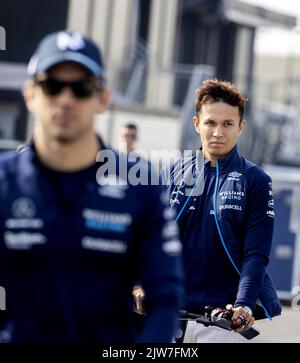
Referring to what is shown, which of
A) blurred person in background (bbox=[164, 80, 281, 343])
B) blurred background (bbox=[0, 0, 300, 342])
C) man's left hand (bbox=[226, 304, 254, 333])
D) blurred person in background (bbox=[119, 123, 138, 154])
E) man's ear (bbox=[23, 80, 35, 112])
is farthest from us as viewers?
blurred background (bbox=[0, 0, 300, 342])

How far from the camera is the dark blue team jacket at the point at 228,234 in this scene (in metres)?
5.31

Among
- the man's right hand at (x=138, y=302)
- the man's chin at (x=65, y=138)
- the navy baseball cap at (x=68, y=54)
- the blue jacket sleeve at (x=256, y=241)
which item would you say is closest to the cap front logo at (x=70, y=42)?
the navy baseball cap at (x=68, y=54)

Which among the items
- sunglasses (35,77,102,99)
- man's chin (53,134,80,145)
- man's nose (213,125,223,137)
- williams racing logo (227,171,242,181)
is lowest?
williams racing logo (227,171,242,181)

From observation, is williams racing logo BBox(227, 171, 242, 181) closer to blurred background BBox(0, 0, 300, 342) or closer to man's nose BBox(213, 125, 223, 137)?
man's nose BBox(213, 125, 223, 137)

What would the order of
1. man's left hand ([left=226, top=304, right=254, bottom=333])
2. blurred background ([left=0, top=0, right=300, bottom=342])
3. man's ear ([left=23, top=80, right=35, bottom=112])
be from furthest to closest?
blurred background ([left=0, top=0, right=300, bottom=342]), man's left hand ([left=226, top=304, right=254, bottom=333]), man's ear ([left=23, top=80, right=35, bottom=112])

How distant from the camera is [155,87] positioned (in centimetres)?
2139

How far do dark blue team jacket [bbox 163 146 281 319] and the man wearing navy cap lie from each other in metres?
1.94

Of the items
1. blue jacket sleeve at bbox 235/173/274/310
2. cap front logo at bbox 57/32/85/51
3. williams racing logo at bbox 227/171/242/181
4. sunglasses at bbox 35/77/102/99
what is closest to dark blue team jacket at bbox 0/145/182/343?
sunglasses at bbox 35/77/102/99

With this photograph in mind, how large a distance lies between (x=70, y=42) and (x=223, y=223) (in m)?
2.30

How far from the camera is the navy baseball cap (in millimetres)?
3230

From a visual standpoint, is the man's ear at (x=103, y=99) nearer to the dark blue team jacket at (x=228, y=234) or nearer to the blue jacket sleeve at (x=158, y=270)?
the blue jacket sleeve at (x=158, y=270)

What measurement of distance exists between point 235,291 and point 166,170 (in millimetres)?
809

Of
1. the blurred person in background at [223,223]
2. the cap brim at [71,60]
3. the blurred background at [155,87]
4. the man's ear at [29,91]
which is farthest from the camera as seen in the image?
the blurred background at [155,87]

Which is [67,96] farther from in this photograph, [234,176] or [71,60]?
[234,176]
